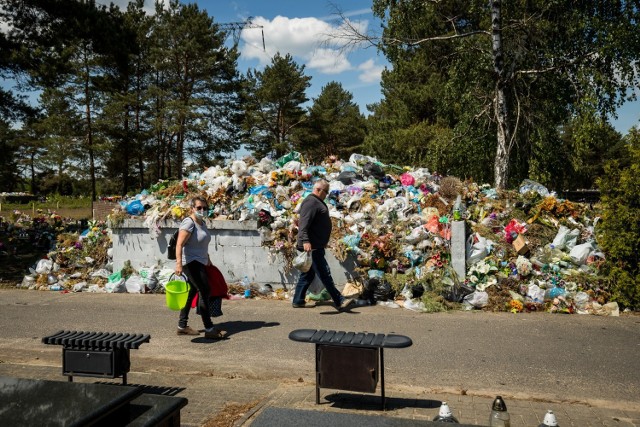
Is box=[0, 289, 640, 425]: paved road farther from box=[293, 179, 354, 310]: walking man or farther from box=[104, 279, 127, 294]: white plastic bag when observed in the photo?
box=[104, 279, 127, 294]: white plastic bag

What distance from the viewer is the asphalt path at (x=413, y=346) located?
470cm

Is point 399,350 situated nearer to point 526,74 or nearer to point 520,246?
point 520,246

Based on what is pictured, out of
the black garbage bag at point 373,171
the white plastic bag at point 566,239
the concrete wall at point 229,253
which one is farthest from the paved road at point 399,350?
the black garbage bag at point 373,171

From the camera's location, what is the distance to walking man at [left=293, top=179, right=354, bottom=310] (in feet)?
24.2

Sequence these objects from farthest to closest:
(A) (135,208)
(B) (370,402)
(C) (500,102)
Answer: (C) (500,102) < (A) (135,208) < (B) (370,402)

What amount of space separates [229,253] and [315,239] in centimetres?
224

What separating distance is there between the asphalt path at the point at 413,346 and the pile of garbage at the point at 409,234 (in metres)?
0.51

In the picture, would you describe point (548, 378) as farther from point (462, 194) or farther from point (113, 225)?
point (113, 225)

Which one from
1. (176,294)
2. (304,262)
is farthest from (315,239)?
(176,294)

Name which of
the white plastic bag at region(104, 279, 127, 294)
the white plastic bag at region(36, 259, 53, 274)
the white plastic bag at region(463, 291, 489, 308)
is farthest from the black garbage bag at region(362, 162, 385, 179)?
the white plastic bag at region(36, 259, 53, 274)

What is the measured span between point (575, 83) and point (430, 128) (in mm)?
12214

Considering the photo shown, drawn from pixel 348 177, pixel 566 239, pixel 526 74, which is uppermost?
pixel 526 74

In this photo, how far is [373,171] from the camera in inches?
427

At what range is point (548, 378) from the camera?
4.77m
